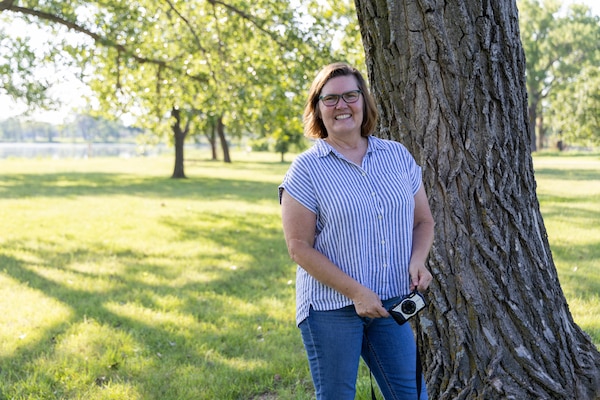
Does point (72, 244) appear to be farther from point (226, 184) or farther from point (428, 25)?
point (226, 184)

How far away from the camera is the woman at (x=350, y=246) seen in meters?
2.65

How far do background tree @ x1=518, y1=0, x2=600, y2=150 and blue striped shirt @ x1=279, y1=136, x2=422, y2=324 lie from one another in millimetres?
65473

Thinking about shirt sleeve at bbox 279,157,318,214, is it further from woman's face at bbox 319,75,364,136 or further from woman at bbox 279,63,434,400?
woman's face at bbox 319,75,364,136

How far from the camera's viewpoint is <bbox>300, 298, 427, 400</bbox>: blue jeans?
2.68 m

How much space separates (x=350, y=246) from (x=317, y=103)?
67 centimetres

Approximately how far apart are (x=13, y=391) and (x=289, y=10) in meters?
8.66

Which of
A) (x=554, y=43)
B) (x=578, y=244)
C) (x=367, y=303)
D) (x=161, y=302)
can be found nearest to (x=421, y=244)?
(x=367, y=303)

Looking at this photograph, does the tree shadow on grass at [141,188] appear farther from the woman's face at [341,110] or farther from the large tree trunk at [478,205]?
the woman's face at [341,110]

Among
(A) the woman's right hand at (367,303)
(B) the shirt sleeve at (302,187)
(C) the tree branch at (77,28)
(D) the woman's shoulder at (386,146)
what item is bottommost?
(A) the woman's right hand at (367,303)

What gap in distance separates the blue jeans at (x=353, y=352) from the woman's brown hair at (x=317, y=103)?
0.79m

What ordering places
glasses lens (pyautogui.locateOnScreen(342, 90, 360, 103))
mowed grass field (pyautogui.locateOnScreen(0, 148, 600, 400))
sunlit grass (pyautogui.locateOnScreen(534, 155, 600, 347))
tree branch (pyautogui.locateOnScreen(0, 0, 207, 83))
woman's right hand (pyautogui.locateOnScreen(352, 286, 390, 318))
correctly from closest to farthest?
woman's right hand (pyautogui.locateOnScreen(352, 286, 390, 318)) < glasses lens (pyautogui.locateOnScreen(342, 90, 360, 103)) < mowed grass field (pyautogui.locateOnScreen(0, 148, 600, 400)) < sunlit grass (pyautogui.locateOnScreen(534, 155, 600, 347)) < tree branch (pyautogui.locateOnScreen(0, 0, 207, 83))

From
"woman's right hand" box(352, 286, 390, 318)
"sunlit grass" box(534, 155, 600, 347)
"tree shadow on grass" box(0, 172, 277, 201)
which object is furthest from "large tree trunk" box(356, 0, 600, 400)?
"tree shadow on grass" box(0, 172, 277, 201)

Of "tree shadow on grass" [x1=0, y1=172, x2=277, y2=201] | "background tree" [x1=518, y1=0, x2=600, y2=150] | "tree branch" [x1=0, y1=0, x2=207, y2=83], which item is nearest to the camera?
"tree branch" [x1=0, y1=0, x2=207, y2=83]

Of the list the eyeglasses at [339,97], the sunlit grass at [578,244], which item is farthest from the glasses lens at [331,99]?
the sunlit grass at [578,244]
